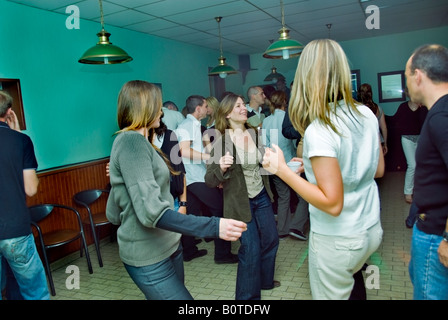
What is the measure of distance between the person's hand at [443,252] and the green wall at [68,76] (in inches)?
150

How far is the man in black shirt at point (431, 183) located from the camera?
141 centimetres

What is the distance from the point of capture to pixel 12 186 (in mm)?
2184

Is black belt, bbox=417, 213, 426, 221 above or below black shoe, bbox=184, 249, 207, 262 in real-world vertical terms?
above

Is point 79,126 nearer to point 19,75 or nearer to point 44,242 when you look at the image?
point 19,75

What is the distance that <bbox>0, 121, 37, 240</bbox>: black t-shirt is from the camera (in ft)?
7.07

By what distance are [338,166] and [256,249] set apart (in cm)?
145

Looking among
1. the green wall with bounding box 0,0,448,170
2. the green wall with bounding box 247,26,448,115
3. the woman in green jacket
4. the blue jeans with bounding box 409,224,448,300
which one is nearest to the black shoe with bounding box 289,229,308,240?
the woman in green jacket

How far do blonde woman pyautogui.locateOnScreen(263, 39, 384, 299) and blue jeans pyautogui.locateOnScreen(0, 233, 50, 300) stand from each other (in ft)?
5.58

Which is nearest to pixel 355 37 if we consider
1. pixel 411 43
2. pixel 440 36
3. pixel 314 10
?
pixel 411 43

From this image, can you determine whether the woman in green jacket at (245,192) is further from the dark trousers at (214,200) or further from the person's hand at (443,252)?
the person's hand at (443,252)

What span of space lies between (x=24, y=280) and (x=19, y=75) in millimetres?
2331

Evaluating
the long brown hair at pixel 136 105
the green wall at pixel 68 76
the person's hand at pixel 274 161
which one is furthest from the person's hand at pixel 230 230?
the green wall at pixel 68 76

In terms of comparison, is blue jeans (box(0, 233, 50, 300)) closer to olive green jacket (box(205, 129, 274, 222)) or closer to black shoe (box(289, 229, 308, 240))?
olive green jacket (box(205, 129, 274, 222))
